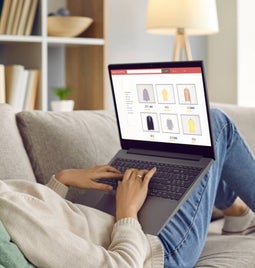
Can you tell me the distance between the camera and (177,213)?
5.47 ft

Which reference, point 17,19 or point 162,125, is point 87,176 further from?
point 17,19

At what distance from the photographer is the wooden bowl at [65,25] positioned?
3092mm

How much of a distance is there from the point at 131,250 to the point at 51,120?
72 centimetres

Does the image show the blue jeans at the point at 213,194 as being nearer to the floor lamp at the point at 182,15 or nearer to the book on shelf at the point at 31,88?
the book on shelf at the point at 31,88

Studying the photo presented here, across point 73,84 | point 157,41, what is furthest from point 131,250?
point 157,41

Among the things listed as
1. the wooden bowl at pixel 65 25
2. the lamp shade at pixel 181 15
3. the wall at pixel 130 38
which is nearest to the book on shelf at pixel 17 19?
the wooden bowl at pixel 65 25

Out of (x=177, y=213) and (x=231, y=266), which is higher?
(x=177, y=213)

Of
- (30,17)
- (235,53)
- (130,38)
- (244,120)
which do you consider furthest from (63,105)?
(235,53)

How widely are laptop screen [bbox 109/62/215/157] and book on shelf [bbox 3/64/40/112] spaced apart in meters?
1.09

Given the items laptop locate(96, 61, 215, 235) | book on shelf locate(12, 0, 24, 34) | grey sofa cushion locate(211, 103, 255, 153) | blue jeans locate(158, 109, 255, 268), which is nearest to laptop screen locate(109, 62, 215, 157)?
laptop locate(96, 61, 215, 235)

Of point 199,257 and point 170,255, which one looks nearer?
point 170,255

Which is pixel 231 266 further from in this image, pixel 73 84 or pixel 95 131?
pixel 73 84

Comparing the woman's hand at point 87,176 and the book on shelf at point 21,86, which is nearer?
the woman's hand at point 87,176

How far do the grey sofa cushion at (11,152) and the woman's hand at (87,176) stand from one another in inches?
4.2
